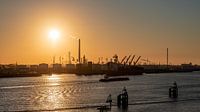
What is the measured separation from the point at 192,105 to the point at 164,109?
21.1ft

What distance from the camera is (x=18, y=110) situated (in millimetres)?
58469

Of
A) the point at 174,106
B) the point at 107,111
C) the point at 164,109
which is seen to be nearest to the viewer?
the point at 107,111

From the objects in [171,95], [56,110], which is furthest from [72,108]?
[171,95]

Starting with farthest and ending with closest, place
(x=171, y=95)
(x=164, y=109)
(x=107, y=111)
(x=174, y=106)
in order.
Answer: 1. (x=171, y=95)
2. (x=174, y=106)
3. (x=164, y=109)
4. (x=107, y=111)

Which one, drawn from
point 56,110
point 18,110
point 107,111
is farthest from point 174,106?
point 18,110

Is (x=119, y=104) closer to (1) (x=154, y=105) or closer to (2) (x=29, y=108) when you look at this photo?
(1) (x=154, y=105)

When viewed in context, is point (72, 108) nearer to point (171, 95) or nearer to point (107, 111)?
point (107, 111)

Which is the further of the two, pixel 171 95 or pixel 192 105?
pixel 171 95

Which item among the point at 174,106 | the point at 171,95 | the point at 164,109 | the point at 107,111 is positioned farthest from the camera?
the point at 171,95

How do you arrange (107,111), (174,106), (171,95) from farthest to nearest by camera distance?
(171,95) → (174,106) → (107,111)

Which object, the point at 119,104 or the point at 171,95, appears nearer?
the point at 119,104

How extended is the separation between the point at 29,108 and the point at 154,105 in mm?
16059

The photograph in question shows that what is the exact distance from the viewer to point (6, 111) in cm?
5803

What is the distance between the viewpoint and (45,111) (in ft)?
185
